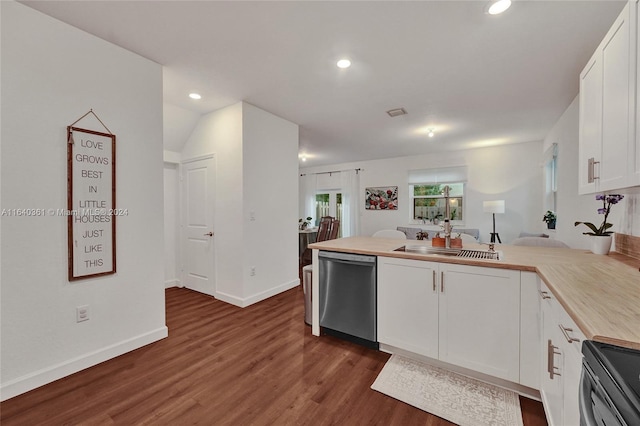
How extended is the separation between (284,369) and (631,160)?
237cm

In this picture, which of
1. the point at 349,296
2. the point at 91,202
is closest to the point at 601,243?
the point at 349,296

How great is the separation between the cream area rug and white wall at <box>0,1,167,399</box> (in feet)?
7.09

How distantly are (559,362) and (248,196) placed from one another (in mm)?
3091

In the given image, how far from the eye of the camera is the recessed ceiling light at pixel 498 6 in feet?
5.45

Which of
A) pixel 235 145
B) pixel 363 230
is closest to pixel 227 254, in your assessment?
pixel 235 145

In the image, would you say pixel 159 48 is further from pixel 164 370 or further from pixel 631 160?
pixel 631 160

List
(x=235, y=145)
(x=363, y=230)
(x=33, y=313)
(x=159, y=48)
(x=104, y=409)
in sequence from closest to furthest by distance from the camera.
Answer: (x=104, y=409)
(x=33, y=313)
(x=159, y=48)
(x=235, y=145)
(x=363, y=230)

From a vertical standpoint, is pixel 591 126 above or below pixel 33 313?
above

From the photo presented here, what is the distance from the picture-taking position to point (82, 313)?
2.05 meters

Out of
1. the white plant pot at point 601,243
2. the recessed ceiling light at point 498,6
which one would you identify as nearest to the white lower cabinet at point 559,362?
the white plant pot at point 601,243

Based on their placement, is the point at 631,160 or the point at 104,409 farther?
the point at 104,409

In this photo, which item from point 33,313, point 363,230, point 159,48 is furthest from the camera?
point 363,230

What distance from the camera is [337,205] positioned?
7719 millimetres

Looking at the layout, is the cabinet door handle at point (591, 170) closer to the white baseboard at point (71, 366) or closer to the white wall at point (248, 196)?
the white wall at point (248, 196)
